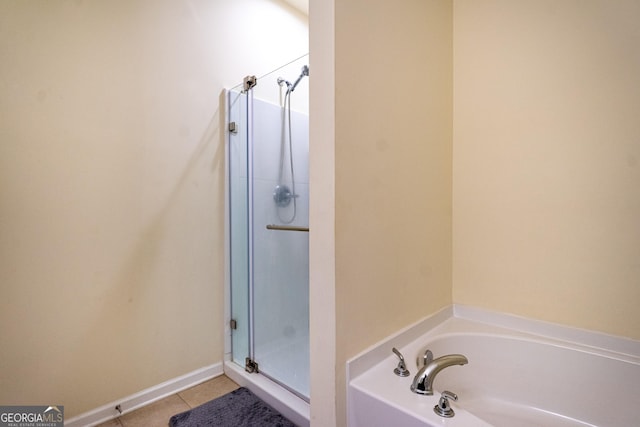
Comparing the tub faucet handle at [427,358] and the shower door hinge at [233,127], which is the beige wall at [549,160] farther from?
the shower door hinge at [233,127]

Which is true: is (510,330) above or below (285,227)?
below

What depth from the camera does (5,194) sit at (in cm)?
135

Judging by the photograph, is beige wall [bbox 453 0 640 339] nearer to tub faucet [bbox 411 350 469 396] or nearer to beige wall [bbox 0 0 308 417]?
tub faucet [bbox 411 350 469 396]

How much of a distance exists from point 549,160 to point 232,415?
2.01 meters

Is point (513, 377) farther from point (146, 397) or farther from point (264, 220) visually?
point (146, 397)

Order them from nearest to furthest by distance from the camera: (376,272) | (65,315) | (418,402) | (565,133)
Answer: (418,402), (376,272), (565,133), (65,315)

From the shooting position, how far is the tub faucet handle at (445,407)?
2.74 feet

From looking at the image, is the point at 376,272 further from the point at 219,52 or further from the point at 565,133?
the point at 219,52

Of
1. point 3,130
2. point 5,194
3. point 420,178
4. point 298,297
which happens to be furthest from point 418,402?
point 3,130

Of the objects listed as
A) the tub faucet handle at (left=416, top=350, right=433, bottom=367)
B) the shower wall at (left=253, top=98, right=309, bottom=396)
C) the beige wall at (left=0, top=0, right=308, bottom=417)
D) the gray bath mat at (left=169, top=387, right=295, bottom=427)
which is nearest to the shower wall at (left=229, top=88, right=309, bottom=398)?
the shower wall at (left=253, top=98, right=309, bottom=396)

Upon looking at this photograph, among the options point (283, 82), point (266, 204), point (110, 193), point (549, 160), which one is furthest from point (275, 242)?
point (549, 160)

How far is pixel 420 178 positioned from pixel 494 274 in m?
0.65

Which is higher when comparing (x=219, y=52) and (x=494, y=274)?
(x=219, y=52)

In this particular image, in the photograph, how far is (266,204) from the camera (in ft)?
6.77
